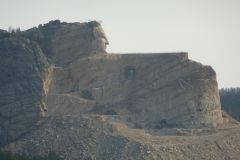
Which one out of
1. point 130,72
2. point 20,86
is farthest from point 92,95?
point 20,86

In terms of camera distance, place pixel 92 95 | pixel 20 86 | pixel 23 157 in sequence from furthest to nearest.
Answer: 1. pixel 92 95
2. pixel 20 86
3. pixel 23 157

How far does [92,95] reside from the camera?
244ft

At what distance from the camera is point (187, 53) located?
75.2 meters

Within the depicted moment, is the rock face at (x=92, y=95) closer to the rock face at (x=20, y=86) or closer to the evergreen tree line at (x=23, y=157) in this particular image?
the rock face at (x=20, y=86)

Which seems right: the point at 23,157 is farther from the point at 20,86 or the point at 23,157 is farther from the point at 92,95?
the point at 92,95

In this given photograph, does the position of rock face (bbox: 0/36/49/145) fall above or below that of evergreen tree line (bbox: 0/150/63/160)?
above

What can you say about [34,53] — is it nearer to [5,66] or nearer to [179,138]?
[5,66]

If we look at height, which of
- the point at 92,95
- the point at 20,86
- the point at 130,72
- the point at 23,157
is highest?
the point at 130,72

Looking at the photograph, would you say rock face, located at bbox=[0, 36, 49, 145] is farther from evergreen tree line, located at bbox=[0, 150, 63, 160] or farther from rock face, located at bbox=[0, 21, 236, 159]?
evergreen tree line, located at bbox=[0, 150, 63, 160]

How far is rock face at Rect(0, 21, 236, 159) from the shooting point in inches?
2721

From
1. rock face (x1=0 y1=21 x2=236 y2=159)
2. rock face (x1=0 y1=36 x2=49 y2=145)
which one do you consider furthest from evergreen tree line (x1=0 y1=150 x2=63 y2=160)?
rock face (x1=0 y1=36 x2=49 y2=145)

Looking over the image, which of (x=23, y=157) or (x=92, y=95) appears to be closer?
(x=23, y=157)

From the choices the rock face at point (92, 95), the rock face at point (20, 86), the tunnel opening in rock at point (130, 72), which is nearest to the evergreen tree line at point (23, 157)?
the rock face at point (92, 95)

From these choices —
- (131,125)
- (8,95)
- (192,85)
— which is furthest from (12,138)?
(192,85)
